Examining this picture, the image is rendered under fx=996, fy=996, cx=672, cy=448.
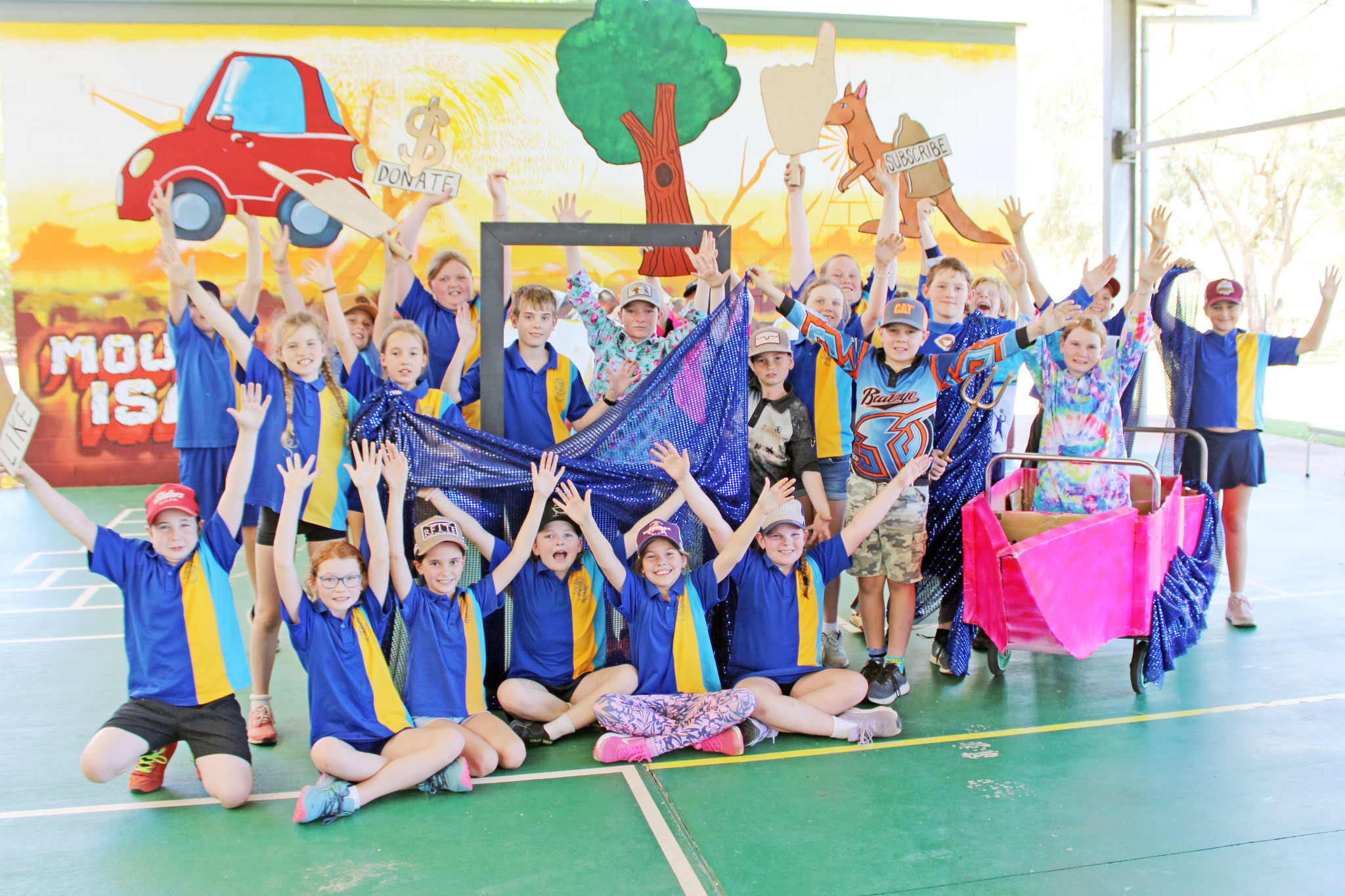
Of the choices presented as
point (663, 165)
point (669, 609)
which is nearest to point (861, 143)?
point (663, 165)

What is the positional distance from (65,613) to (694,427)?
3.97 metres

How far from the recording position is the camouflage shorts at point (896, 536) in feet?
14.5

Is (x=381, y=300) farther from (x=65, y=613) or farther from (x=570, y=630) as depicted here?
(x=65, y=613)

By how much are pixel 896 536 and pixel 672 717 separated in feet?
4.28

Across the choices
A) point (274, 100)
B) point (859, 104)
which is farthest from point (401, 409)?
point (859, 104)

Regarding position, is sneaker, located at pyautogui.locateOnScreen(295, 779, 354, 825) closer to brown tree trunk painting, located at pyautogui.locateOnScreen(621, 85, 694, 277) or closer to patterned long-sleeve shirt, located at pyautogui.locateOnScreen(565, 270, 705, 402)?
patterned long-sleeve shirt, located at pyautogui.locateOnScreen(565, 270, 705, 402)

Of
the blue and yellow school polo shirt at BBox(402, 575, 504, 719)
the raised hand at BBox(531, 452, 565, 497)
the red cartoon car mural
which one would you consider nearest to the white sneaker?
the raised hand at BBox(531, 452, 565, 497)

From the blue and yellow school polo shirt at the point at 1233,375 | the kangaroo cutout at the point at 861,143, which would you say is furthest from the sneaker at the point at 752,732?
the kangaroo cutout at the point at 861,143

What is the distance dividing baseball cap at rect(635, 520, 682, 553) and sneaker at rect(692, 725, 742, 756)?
74 centimetres

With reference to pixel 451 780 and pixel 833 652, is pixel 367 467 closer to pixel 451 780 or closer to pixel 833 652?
pixel 451 780

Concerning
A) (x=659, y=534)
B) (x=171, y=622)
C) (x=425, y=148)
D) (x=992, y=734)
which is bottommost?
(x=992, y=734)

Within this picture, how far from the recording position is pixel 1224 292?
5293mm

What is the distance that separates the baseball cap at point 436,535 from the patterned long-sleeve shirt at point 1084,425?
2.61 m

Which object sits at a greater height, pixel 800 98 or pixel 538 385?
pixel 800 98
